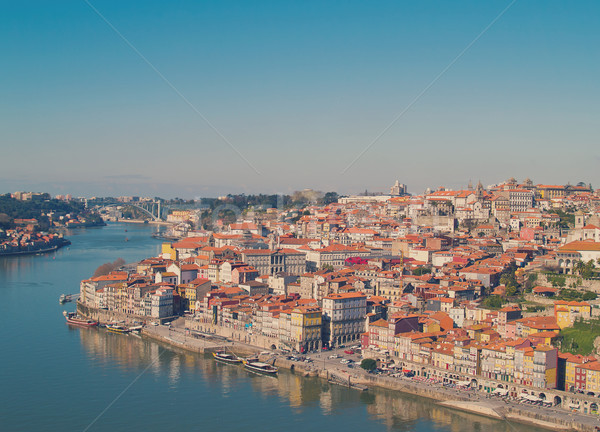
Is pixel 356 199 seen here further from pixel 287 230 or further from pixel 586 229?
pixel 586 229

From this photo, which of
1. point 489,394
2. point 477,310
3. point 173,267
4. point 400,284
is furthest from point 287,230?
point 489,394

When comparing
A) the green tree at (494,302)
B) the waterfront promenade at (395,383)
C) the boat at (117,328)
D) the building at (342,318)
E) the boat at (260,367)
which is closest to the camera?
the waterfront promenade at (395,383)

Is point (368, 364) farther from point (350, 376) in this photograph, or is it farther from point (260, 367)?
point (260, 367)

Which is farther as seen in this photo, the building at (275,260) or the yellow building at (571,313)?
the building at (275,260)

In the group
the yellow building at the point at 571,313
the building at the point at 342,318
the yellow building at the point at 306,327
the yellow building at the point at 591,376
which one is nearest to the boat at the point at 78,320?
the yellow building at the point at 306,327

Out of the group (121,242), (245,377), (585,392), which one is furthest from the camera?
(121,242)

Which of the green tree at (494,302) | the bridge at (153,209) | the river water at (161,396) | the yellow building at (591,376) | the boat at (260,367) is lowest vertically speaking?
the river water at (161,396)

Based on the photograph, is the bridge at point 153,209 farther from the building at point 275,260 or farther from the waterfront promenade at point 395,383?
the waterfront promenade at point 395,383

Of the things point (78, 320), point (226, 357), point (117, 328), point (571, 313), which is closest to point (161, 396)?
point (226, 357)
